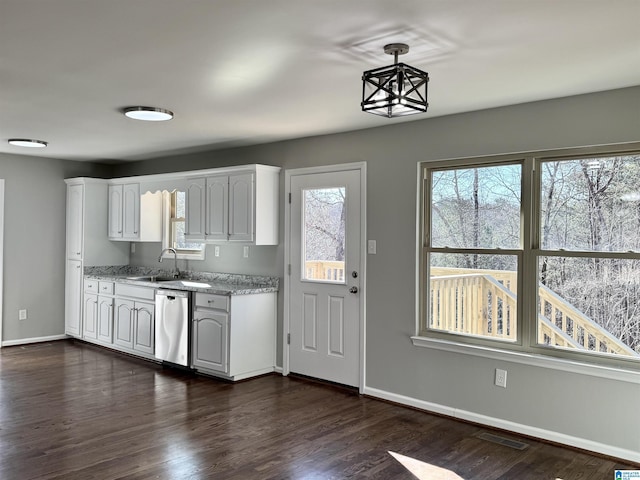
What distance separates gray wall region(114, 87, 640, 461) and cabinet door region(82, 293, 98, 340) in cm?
263

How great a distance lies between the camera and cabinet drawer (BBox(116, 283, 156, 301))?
5.79 metres

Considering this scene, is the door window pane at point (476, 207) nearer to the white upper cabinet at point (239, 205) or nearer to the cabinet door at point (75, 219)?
the white upper cabinet at point (239, 205)

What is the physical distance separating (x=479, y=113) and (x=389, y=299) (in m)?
1.64

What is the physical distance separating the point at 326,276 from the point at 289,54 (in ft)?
8.42

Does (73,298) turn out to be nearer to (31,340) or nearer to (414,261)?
→ (31,340)

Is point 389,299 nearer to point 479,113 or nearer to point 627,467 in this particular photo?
point 479,113

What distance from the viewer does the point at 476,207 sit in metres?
4.08

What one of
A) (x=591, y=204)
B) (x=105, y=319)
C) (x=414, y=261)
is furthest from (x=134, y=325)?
(x=591, y=204)

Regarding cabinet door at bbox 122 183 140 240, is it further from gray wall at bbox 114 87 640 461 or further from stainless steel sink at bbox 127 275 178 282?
gray wall at bbox 114 87 640 461

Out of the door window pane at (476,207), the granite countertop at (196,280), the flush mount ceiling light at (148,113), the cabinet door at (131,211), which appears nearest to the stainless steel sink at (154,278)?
the granite countertop at (196,280)

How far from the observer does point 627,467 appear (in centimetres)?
322

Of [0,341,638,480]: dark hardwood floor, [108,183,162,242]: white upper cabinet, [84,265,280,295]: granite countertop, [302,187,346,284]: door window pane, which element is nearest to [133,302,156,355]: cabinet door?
[84,265,280,295]: granite countertop

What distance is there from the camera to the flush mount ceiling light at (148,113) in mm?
4074

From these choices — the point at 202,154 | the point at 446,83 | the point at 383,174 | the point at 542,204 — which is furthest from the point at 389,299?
the point at 202,154
